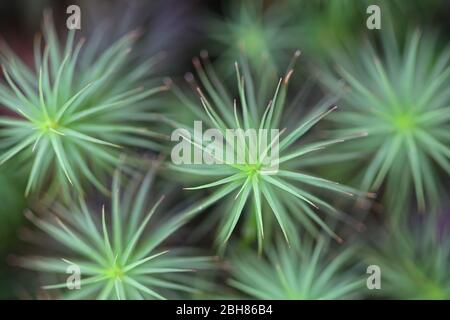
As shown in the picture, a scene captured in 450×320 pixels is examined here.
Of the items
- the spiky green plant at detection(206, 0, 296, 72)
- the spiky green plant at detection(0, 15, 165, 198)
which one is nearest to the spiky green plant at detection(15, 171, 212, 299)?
the spiky green plant at detection(0, 15, 165, 198)

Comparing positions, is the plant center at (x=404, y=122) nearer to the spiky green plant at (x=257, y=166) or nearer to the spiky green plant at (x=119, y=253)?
the spiky green plant at (x=257, y=166)

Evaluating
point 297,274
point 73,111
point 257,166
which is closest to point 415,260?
point 297,274

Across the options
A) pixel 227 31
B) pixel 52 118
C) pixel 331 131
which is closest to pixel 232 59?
Result: pixel 227 31

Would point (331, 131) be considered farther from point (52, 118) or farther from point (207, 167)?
point (52, 118)

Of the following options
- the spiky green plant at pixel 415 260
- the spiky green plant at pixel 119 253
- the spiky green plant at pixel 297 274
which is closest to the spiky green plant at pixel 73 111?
the spiky green plant at pixel 119 253

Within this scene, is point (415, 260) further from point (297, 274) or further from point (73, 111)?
point (73, 111)

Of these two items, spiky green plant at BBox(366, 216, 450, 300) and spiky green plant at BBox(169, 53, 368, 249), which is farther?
spiky green plant at BBox(366, 216, 450, 300)

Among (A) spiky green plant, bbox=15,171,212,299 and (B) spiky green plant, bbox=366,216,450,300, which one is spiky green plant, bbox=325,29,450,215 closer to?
(B) spiky green plant, bbox=366,216,450,300

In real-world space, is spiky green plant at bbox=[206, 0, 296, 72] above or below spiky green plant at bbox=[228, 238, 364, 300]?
above
